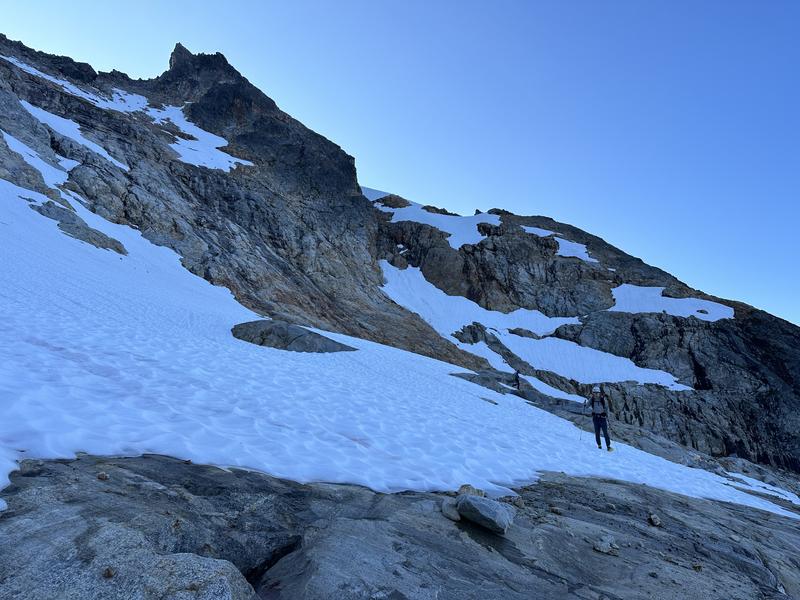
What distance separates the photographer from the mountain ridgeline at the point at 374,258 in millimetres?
36469

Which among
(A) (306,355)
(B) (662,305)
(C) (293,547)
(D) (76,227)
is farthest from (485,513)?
(B) (662,305)

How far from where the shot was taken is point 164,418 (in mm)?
5926

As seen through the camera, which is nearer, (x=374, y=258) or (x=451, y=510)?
(x=451, y=510)

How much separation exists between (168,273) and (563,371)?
4153 cm

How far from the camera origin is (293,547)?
11.5ft

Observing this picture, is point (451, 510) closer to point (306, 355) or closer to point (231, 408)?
point (231, 408)

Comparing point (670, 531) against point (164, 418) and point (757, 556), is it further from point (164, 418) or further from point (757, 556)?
Answer: point (164, 418)

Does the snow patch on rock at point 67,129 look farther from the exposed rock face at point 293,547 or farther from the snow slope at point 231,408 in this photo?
the exposed rock face at point 293,547

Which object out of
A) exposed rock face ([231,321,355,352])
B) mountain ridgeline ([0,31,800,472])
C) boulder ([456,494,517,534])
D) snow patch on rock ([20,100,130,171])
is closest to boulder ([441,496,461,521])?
boulder ([456,494,517,534])

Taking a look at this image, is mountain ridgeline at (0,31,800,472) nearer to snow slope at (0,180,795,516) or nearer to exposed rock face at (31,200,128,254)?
exposed rock face at (31,200,128,254)

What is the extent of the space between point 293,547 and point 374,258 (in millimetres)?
59155

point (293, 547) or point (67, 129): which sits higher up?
point (67, 129)

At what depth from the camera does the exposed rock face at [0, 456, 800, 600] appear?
233 centimetres

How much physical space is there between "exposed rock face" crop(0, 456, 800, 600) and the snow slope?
0.70 metres
